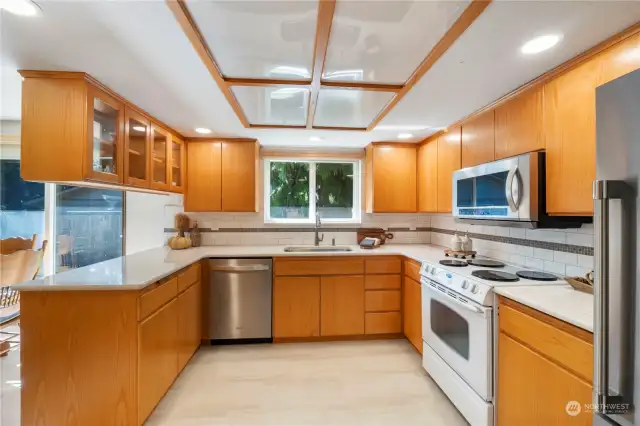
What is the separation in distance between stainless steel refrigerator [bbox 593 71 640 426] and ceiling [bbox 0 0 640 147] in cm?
61

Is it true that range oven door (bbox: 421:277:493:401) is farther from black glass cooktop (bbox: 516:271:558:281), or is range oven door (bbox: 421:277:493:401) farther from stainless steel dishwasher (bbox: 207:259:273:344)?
stainless steel dishwasher (bbox: 207:259:273:344)

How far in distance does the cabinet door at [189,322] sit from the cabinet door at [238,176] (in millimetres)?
1000

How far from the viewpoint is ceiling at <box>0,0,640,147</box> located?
1189mm

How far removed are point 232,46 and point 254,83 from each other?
38 cm

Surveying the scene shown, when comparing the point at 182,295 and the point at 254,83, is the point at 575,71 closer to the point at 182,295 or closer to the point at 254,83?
the point at 254,83

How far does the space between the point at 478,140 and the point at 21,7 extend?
2775 millimetres

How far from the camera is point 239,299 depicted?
301 centimetres

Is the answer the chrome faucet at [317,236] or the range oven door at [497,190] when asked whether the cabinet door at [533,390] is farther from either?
the chrome faucet at [317,236]

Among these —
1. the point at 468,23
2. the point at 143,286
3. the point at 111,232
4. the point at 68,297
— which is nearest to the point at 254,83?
the point at 468,23

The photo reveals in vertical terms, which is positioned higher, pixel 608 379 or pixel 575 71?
pixel 575 71

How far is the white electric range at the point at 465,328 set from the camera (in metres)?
1.71

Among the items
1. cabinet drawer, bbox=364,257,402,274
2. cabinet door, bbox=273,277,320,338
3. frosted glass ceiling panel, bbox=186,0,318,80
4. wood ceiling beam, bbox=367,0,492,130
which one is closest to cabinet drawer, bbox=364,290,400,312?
cabinet drawer, bbox=364,257,402,274

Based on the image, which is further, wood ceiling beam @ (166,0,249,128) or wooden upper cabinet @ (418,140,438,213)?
wooden upper cabinet @ (418,140,438,213)

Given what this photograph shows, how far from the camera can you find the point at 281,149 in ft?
12.4
